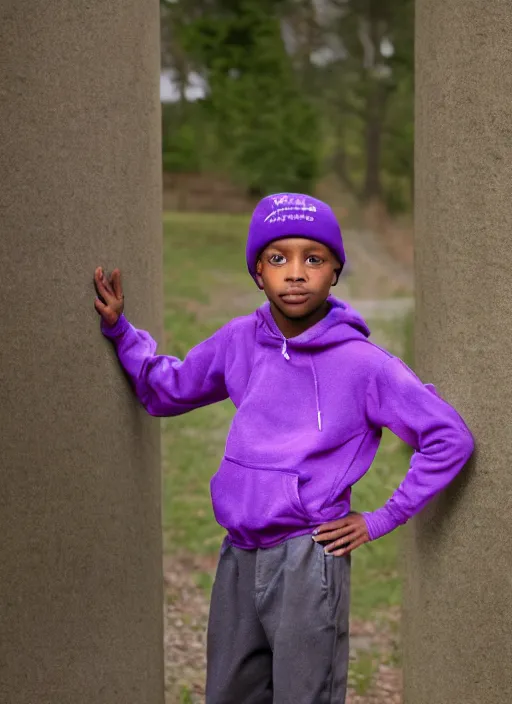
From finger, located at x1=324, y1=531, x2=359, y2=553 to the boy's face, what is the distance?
23.3 inches

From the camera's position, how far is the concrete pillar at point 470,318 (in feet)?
9.87

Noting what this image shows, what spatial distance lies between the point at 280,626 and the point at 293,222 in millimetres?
1054

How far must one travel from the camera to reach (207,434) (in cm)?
906

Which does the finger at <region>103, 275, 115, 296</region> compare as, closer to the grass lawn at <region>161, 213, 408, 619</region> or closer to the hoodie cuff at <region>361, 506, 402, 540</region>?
the hoodie cuff at <region>361, 506, 402, 540</region>

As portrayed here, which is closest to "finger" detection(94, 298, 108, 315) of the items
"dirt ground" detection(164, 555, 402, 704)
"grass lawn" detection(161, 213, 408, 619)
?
"dirt ground" detection(164, 555, 402, 704)

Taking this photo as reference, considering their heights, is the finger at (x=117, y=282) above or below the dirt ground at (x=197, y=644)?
above

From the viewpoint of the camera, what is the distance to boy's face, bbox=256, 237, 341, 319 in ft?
9.73

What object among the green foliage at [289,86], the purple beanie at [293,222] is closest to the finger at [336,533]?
the purple beanie at [293,222]

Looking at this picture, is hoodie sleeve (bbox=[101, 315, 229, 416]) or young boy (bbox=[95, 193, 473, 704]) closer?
young boy (bbox=[95, 193, 473, 704])

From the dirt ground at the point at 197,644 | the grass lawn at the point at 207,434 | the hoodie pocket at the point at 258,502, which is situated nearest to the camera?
the hoodie pocket at the point at 258,502

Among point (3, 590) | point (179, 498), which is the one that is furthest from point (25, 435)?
point (179, 498)

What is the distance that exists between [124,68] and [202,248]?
7.50 metres

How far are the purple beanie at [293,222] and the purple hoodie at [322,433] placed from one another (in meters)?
0.22

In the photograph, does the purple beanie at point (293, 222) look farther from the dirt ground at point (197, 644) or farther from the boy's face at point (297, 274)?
the dirt ground at point (197, 644)
